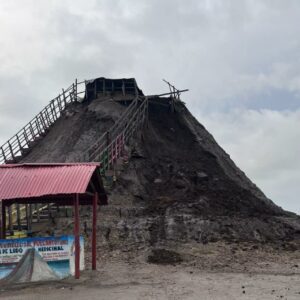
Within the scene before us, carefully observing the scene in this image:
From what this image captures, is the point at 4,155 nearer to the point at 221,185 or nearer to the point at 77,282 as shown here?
the point at 221,185

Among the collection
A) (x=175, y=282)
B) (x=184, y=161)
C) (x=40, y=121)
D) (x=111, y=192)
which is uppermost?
(x=40, y=121)

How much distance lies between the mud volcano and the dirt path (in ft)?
18.2

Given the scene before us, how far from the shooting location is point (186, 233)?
23.8 metres

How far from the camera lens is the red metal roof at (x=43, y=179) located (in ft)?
50.0

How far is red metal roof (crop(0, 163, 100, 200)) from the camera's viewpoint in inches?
600

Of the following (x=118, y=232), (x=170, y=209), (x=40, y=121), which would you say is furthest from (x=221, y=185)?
(x=40, y=121)

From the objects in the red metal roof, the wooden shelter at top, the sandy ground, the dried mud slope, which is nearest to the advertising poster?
the sandy ground

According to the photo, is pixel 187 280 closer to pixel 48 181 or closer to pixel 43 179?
pixel 48 181

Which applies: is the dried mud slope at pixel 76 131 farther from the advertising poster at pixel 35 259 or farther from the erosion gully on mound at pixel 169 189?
the advertising poster at pixel 35 259

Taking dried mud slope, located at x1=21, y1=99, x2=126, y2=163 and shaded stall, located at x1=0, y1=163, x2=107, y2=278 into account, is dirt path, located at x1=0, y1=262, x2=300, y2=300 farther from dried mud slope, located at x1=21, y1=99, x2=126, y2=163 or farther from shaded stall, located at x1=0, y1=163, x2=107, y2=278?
dried mud slope, located at x1=21, y1=99, x2=126, y2=163

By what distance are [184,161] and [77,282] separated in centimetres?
1826

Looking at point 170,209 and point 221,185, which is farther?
point 221,185

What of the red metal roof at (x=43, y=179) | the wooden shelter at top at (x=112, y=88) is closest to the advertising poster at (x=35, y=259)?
the red metal roof at (x=43, y=179)

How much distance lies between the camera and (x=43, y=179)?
51.8ft
